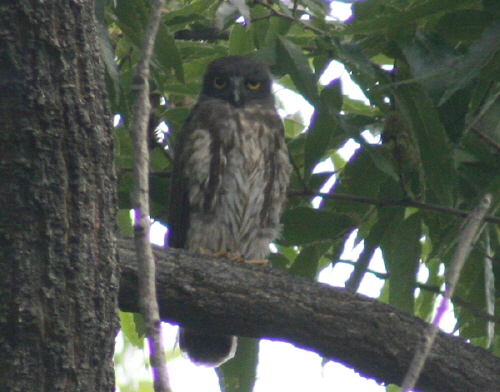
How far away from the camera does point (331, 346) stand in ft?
9.71

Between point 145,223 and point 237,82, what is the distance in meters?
3.27

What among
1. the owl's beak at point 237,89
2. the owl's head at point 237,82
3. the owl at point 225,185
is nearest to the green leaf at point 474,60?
the owl at point 225,185

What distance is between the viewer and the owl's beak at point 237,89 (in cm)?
479

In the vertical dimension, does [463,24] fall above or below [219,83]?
below

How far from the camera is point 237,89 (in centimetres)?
485

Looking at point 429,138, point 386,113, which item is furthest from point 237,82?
point 429,138

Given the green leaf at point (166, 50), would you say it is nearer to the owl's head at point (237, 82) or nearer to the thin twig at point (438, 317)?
the owl's head at point (237, 82)

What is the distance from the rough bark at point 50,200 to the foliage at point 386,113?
0.84m

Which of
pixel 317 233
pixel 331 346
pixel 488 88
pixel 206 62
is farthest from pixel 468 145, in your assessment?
pixel 206 62

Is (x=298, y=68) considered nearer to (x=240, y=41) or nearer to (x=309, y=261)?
(x=240, y=41)

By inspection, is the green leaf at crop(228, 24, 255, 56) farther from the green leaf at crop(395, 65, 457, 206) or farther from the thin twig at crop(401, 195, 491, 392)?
the thin twig at crop(401, 195, 491, 392)

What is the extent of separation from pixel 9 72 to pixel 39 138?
16 centimetres

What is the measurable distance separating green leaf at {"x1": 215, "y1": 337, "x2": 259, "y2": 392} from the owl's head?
5.03ft

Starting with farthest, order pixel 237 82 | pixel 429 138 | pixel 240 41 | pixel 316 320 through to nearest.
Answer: pixel 237 82, pixel 240 41, pixel 429 138, pixel 316 320
